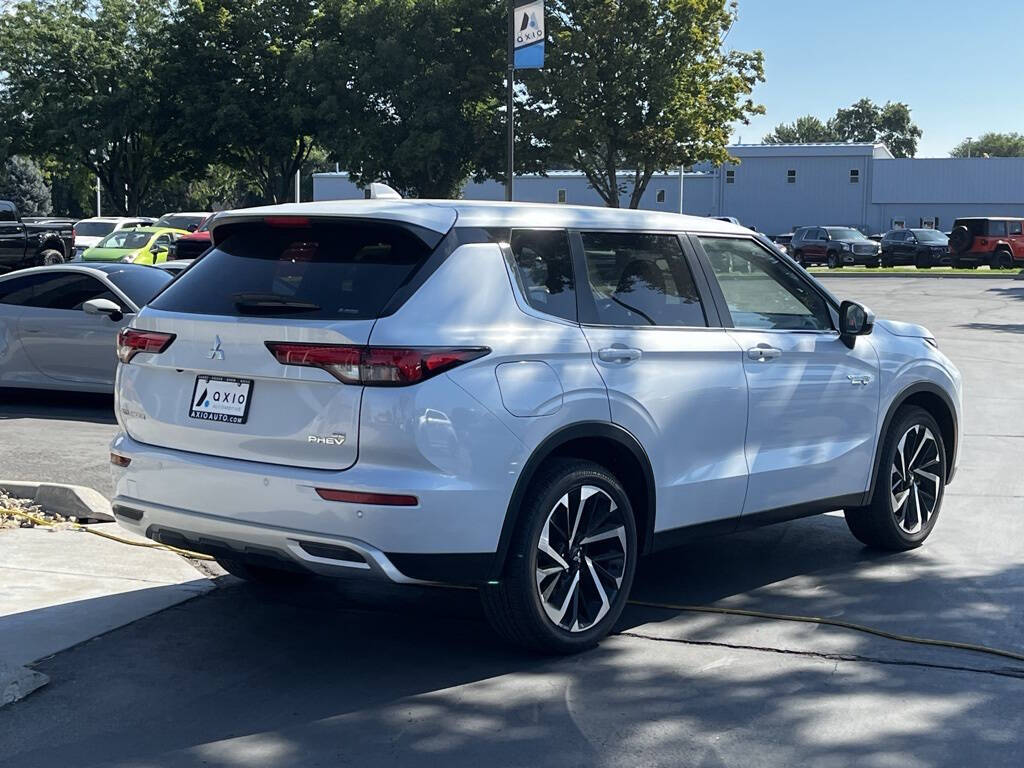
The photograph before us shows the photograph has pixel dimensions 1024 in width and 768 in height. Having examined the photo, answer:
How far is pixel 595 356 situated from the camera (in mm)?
5312

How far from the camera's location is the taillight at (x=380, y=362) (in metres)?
4.68

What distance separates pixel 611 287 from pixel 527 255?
0.51 meters

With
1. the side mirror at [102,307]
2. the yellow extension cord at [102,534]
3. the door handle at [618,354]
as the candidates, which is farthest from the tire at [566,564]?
the side mirror at [102,307]

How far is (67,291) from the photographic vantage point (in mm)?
11984

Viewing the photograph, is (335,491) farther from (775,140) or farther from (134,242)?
(775,140)

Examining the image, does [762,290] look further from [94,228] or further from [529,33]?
[94,228]

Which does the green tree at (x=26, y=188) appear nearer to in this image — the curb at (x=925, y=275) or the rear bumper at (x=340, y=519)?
the curb at (x=925, y=275)

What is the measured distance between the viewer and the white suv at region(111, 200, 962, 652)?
4.71 m

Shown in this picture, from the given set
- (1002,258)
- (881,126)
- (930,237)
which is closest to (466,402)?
(1002,258)

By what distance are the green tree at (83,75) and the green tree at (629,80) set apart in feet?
52.2

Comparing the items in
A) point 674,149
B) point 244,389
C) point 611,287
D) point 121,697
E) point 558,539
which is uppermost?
point 674,149

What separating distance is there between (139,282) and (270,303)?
7.50 m

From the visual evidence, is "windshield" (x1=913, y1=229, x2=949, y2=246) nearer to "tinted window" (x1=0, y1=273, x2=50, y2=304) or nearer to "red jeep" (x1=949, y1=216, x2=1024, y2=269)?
"red jeep" (x1=949, y1=216, x2=1024, y2=269)

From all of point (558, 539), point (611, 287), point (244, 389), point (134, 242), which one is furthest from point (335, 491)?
point (134, 242)
